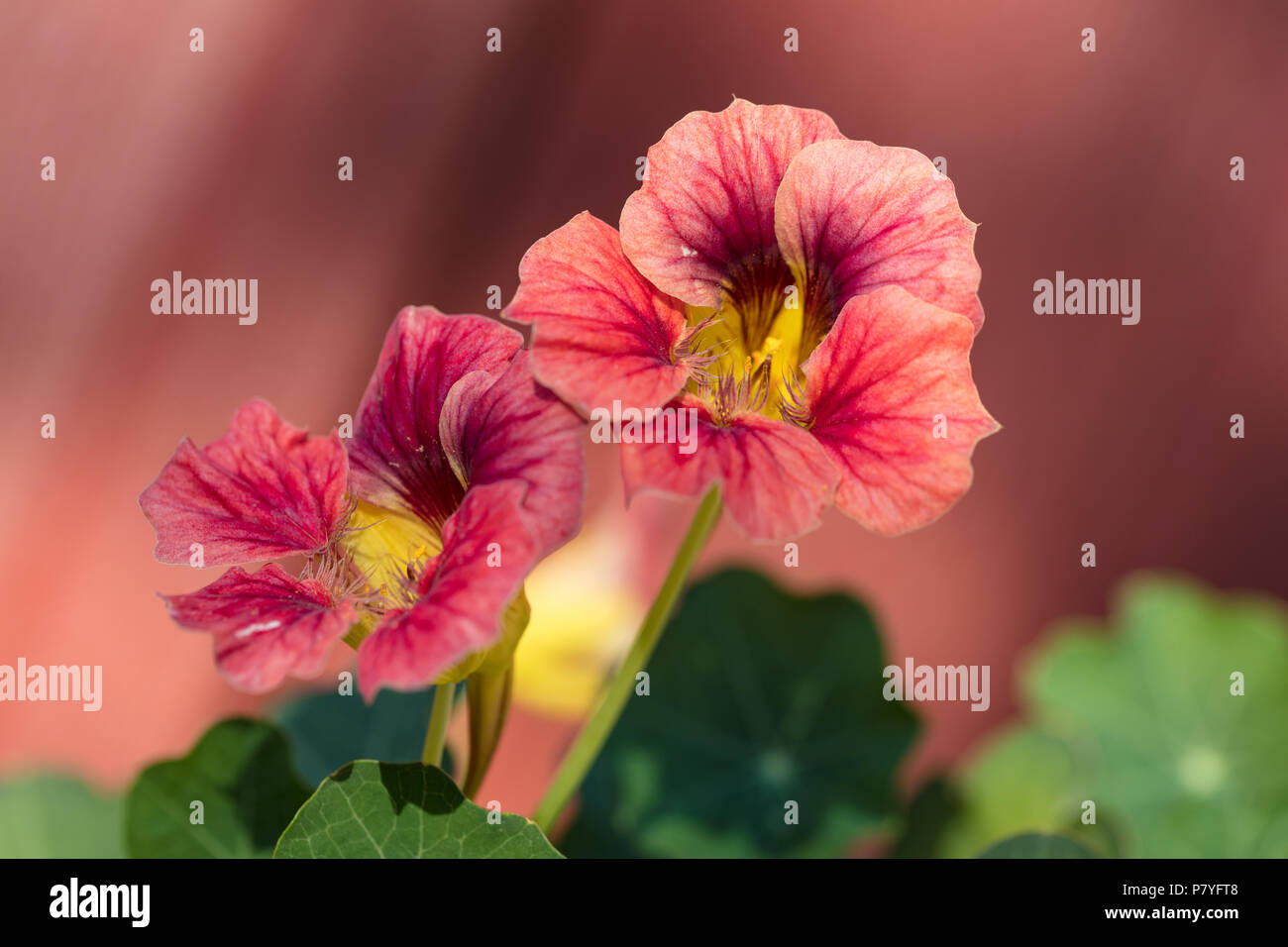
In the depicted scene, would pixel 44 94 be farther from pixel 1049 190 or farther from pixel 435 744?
pixel 1049 190

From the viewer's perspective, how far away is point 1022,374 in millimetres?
1305

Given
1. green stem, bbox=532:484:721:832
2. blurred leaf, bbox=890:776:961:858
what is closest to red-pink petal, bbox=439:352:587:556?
green stem, bbox=532:484:721:832

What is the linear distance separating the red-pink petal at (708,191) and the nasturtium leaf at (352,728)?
1.38ft

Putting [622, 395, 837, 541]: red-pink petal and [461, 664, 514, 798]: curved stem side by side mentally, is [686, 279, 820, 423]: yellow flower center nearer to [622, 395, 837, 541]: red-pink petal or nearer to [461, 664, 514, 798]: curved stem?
[622, 395, 837, 541]: red-pink petal

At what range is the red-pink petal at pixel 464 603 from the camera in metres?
0.39

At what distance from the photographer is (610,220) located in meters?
1.26

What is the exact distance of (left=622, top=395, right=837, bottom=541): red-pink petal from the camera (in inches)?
16.2

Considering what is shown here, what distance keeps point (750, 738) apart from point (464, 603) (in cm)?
51

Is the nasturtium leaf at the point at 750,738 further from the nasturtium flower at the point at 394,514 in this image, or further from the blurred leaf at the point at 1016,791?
the nasturtium flower at the point at 394,514

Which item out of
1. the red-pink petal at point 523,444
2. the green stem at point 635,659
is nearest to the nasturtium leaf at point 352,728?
the green stem at point 635,659

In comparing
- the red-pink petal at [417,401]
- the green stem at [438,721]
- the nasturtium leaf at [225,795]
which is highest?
the red-pink petal at [417,401]

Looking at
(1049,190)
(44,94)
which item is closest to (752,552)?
(1049,190)

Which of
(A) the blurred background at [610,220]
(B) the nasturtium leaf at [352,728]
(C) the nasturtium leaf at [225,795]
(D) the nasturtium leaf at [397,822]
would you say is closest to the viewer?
(D) the nasturtium leaf at [397,822]
